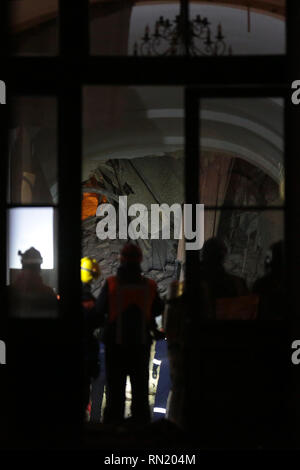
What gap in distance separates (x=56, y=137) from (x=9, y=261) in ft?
2.79

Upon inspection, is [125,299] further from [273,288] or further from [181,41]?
[181,41]

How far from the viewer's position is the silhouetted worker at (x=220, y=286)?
463 centimetres

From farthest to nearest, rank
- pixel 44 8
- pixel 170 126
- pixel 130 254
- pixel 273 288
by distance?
1. pixel 170 126
2. pixel 130 254
3. pixel 44 8
4. pixel 273 288

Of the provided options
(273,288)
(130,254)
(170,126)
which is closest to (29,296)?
(130,254)

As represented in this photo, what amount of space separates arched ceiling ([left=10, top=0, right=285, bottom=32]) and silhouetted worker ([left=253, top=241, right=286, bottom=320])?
1617 millimetres

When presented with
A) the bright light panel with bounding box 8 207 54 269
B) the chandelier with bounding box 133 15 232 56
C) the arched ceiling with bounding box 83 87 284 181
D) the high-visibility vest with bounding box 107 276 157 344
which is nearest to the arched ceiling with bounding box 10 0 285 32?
the chandelier with bounding box 133 15 232 56

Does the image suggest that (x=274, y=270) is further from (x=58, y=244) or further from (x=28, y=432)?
(x=28, y=432)

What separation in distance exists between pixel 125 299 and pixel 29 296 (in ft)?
3.91

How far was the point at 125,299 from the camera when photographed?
18.7 ft

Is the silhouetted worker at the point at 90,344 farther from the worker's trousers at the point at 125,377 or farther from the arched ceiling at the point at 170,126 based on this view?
the arched ceiling at the point at 170,126

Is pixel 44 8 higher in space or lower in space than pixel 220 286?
higher

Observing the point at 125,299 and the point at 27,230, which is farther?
the point at 125,299

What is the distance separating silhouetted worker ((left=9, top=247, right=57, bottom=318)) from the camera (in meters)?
4.59
